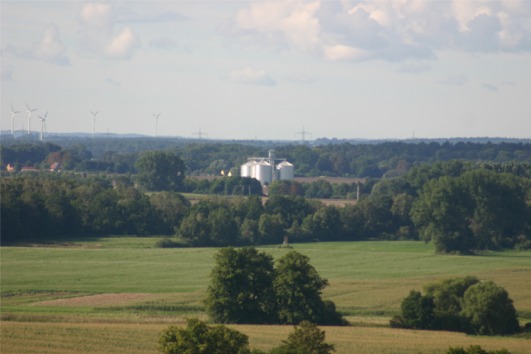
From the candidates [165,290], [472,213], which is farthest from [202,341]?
[472,213]

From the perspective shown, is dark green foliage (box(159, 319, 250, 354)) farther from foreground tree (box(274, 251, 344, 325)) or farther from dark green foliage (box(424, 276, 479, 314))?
dark green foliage (box(424, 276, 479, 314))

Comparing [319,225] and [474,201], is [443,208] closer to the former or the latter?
[474,201]

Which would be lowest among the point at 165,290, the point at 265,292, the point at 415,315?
the point at 165,290

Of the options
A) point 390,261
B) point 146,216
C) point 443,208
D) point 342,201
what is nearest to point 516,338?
point 390,261

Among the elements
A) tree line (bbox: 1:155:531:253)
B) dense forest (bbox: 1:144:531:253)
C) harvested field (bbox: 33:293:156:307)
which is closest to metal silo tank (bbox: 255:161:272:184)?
dense forest (bbox: 1:144:531:253)

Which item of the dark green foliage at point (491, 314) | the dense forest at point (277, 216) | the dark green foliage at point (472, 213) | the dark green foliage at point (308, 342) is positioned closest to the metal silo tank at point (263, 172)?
the dense forest at point (277, 216)

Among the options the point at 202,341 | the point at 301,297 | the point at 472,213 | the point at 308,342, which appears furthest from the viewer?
the point at 472,213

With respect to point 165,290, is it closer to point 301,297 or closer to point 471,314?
point 301,297
